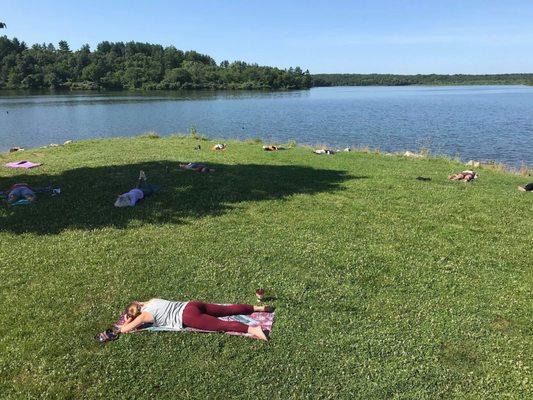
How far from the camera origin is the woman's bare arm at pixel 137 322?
6469 mm

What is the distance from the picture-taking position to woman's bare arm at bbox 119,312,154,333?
647cm

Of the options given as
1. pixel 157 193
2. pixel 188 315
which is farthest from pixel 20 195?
pixel 188 315

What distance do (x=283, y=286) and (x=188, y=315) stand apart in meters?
1.92

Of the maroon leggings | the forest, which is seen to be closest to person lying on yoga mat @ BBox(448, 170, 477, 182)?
the maroon leggings

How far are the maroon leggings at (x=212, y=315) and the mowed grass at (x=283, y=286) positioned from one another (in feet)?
0.57

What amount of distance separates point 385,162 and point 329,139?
15776 millimetres

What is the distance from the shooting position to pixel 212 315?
6.84 m

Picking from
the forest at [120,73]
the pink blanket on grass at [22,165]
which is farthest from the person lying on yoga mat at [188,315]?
the forest at [120,73]

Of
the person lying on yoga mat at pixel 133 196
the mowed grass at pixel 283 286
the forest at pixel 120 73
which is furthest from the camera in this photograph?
the forest at pixel 120 73

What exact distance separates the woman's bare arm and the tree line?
138558 mm

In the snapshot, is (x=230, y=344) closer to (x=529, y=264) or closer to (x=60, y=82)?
(x=529, y=264)

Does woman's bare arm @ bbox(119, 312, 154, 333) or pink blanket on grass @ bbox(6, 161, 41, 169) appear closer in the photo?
woman's bare arm @ bbox(119, 312, 154, 333)

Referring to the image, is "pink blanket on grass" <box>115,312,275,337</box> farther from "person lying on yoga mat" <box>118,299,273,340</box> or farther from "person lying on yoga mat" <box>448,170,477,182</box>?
"person lying on yoga mat" <box>448,170,477,182</box>

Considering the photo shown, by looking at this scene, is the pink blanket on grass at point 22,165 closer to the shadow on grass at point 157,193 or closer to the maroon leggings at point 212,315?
the shadow on grass at point 157,193
